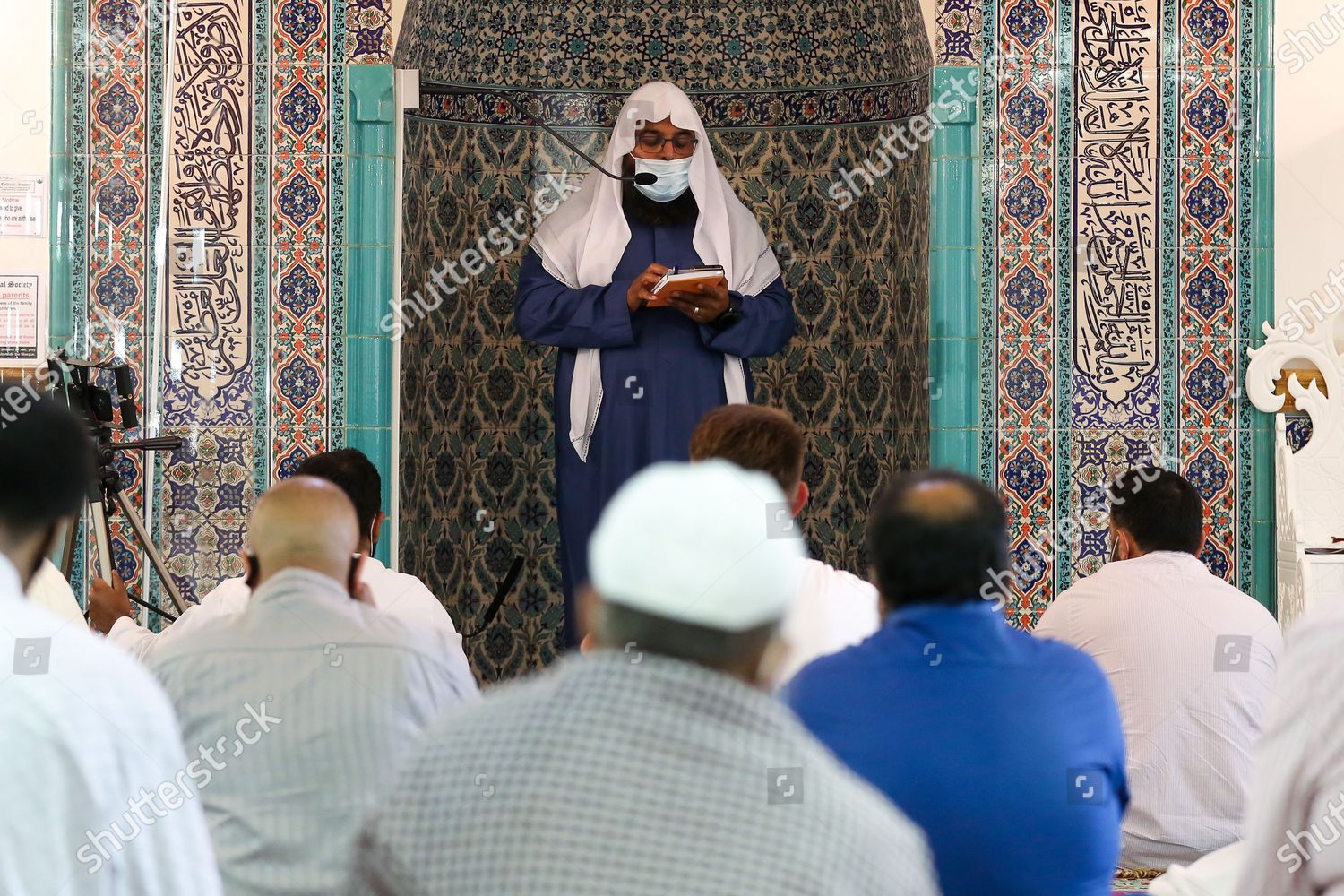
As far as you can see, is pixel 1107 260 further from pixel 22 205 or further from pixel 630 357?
pixel 22 205

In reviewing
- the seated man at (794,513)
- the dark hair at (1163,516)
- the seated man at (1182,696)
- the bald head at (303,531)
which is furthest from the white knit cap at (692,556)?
the dark hair at (1163,516)

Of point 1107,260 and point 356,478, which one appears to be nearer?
point 356,478

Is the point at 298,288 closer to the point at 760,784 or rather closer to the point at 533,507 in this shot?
the point at 533,507

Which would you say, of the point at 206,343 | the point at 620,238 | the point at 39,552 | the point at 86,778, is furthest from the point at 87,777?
the point at 620,238

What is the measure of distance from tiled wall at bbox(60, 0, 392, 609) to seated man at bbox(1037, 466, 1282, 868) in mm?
2726

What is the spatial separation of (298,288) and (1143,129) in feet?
8.89

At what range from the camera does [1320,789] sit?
171 centimetres

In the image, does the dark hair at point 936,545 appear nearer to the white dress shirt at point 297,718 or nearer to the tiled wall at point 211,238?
the white dress shirt at point 297,718

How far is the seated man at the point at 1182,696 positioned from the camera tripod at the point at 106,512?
2.68 meters

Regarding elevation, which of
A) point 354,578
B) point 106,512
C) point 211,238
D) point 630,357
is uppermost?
point 211,238

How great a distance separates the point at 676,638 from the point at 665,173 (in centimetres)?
430

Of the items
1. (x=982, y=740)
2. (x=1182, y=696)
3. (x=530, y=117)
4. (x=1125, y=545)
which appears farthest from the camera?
(x=530, y=117)

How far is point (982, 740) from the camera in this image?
6.89 ft

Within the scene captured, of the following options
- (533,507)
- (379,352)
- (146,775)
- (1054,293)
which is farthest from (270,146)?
(146,775)
